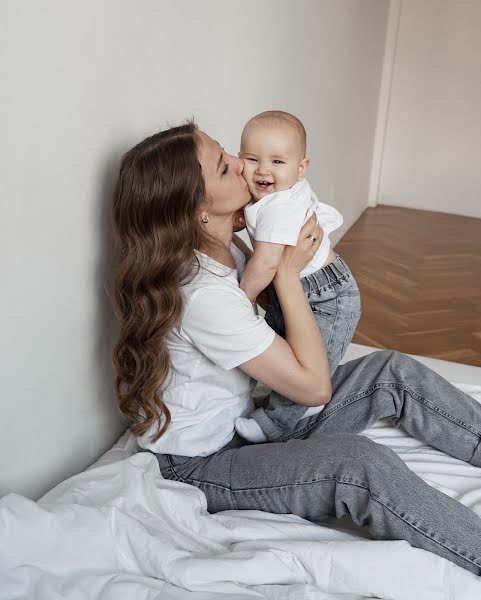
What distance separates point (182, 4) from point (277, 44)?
98cm

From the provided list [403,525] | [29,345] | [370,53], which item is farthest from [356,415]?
[370,53]

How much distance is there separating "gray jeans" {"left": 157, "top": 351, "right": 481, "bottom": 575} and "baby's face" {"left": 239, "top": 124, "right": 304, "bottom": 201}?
1.69ft

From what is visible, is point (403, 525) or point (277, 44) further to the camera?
point (277, 44)

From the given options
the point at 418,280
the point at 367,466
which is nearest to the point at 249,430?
the point at 367,466

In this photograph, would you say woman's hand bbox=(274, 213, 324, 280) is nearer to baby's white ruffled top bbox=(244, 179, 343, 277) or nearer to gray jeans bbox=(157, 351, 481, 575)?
baby's white ruffled top bbox=(244, 179, 343, 277)

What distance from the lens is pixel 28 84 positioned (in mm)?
1252

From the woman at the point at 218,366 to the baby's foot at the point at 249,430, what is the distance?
19mm

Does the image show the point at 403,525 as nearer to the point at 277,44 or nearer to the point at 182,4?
the point at 182,4

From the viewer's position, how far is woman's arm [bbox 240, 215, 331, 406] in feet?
4.99

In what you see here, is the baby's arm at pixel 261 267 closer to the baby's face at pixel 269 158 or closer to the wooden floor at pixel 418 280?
the baby's face at pixel 269 158

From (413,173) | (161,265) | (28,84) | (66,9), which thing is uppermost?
(66,9)

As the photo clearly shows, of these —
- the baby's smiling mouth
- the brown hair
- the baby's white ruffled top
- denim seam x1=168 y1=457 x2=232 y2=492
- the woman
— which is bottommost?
denim seam x1=168 y1=457 x2=232 y2=492

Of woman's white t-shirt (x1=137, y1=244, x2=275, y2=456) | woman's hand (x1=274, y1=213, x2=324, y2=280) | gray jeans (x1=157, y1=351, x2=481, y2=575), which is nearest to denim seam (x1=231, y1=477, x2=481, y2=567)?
gray jeans (x1=157, y1=351, x2=481, y2=575)

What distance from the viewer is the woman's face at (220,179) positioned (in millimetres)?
1560
